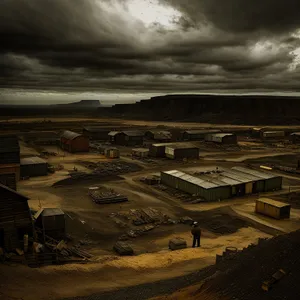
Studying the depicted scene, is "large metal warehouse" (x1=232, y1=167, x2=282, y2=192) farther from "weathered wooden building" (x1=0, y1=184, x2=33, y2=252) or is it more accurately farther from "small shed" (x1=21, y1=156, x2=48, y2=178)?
"small shed" (x1=21, y1=156, x2=48, y2=178)

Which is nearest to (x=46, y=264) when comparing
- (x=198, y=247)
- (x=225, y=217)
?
(x=198, y=247)

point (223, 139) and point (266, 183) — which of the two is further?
point (223, 139)

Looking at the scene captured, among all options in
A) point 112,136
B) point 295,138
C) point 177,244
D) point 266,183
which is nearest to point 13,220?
point 177,244

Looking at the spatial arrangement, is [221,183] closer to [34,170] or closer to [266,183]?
[266,183]

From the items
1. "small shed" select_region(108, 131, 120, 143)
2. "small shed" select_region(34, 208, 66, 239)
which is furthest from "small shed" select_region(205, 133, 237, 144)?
"small shed" select_region(34, 208, 66, 239)

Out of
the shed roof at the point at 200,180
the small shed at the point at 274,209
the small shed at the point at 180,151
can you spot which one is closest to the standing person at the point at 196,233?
the small shed at the point at 274,209

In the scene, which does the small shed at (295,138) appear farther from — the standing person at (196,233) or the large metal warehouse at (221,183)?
the standing person at (196,233)
